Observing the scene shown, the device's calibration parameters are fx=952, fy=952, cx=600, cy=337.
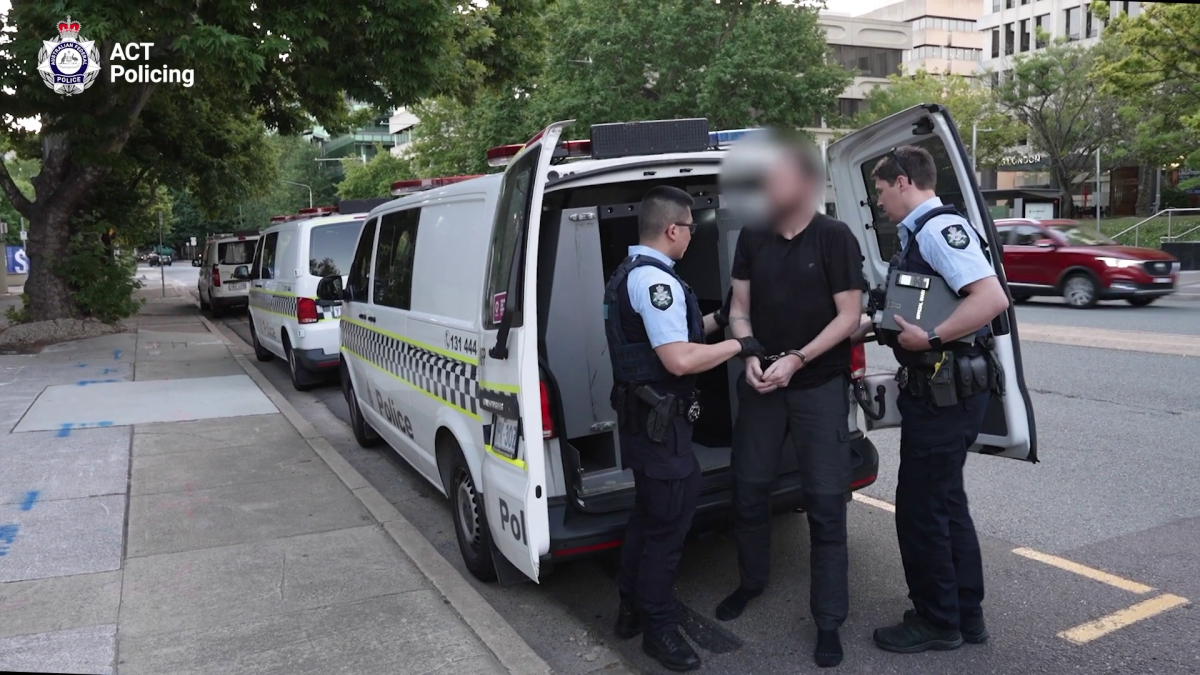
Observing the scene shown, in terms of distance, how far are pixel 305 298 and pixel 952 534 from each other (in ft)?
26.0

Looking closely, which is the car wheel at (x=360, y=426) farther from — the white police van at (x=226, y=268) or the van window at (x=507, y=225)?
the white police van at (x=226, y=268)

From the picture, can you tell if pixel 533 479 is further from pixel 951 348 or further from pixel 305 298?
pixel 305 298

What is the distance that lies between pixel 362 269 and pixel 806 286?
435cm

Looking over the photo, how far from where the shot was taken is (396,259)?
621cm

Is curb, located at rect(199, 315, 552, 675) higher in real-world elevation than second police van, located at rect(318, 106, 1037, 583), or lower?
lower

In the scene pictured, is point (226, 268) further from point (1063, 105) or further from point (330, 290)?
point (1063, 105)

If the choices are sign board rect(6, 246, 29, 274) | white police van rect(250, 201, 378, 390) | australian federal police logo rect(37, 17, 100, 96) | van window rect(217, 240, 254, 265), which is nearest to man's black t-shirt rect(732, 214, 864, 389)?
white police van rect(250, 201, 378, 390)

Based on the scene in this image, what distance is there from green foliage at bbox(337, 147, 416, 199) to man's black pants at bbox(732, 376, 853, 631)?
43413 mm

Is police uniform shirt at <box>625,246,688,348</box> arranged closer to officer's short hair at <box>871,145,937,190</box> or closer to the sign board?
officer's short hair at <box>871,145,937,190</box>

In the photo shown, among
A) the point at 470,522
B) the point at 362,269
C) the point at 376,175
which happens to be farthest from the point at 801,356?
the point at 376,175

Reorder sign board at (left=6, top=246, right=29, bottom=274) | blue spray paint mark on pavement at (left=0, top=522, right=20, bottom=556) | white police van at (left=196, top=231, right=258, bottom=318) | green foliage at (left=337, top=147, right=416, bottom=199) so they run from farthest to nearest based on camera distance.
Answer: green foliage at (left=337, top=147, right=416, bottom=199)
sign board at (left=6, top=246, right=29, bottom=274)
white police van at (left=196, top=231, right=258, bottom=318)
blue spray paint mark on pavement at (left=0, top=522, right=20, bottom=556)

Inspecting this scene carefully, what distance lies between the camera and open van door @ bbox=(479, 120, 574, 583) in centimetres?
378

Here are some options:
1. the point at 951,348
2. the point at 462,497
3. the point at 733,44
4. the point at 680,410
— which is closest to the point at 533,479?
the point at 680,410

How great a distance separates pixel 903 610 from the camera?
4336 mm
